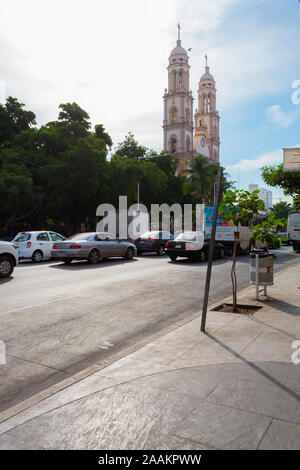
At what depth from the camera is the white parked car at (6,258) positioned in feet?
38.2

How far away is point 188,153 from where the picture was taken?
70.2 m

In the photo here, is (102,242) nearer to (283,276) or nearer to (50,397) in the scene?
(283,276)

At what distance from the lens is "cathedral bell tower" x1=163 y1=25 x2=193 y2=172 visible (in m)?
69.1

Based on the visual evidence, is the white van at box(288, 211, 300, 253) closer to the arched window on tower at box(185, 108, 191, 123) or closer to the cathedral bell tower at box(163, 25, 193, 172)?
the cathedral bell tower at box(163, 25, 193, 172)

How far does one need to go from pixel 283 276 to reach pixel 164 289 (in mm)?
4913

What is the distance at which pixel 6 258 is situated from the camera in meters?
11.8

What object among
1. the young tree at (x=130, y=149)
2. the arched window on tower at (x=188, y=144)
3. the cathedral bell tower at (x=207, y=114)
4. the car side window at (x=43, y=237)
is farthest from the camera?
the cathedral bell tower at (x=207, y=114)

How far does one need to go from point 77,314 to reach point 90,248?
9.24 metres

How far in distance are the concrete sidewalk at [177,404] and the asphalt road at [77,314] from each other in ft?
1.89

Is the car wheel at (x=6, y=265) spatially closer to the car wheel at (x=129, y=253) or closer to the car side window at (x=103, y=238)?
the car side window at (x=103, y=238)

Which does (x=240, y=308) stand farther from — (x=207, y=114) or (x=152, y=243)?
(x=207, y=114)

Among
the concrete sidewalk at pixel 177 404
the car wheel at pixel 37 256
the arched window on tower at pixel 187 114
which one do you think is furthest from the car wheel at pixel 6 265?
the arched window on tower at pixel 187 114

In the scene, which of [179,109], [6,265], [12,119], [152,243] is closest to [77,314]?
[6,265]
